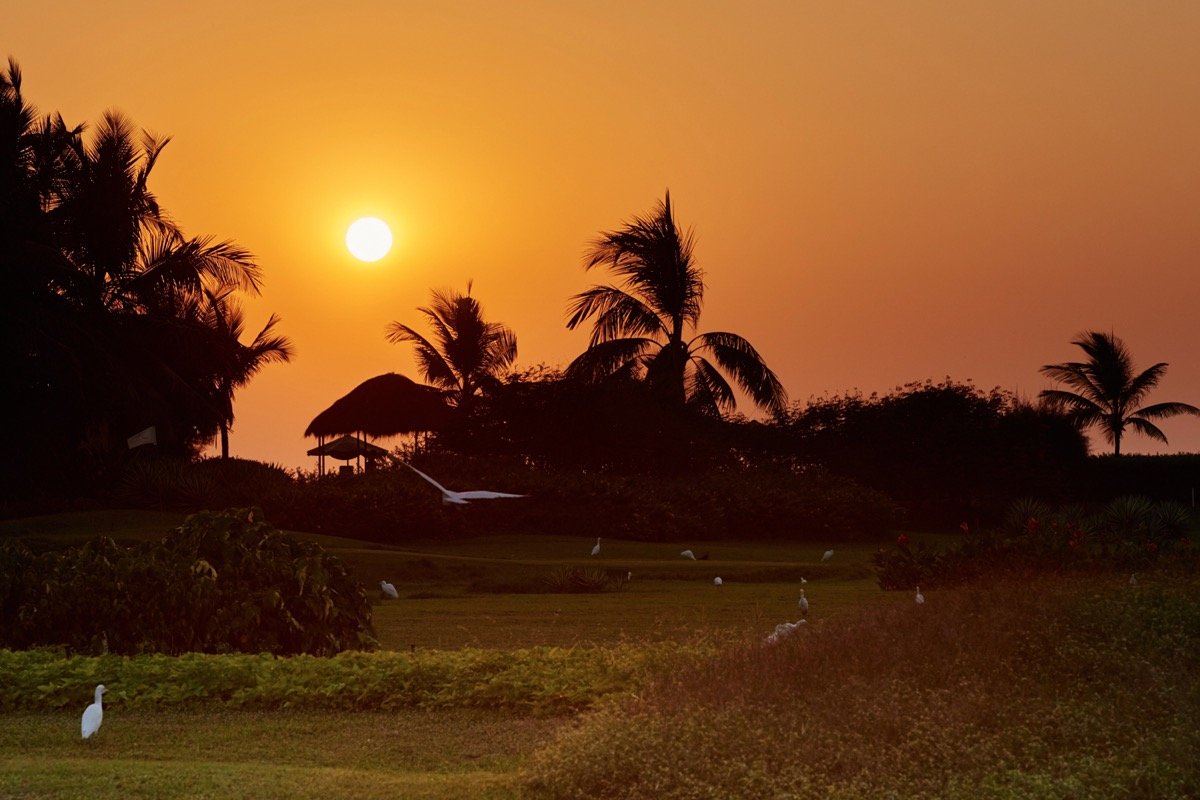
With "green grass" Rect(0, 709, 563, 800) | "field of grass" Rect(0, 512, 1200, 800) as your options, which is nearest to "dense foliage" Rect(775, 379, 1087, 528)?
"field of grass" Rect(0, 512, 1200, 800)

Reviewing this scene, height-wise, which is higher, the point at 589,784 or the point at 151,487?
the point at 151,487

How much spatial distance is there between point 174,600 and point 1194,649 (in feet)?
28.8

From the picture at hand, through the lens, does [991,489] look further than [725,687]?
Yes

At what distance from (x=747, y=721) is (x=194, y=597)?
6328 mm

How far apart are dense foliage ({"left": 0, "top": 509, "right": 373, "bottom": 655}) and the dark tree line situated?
21.4 meters

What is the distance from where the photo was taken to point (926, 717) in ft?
27.0

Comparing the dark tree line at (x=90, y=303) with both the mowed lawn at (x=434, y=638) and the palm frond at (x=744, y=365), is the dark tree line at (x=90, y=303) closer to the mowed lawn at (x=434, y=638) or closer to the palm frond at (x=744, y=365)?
the mowed lawn at (x=434, y=638)

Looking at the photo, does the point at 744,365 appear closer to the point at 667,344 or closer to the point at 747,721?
the point at 667,344

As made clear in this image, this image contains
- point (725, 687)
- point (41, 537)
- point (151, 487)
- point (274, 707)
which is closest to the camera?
point (725, 687)

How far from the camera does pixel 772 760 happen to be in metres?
7.43

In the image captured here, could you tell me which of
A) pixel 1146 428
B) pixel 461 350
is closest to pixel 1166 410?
pixel 1146 428

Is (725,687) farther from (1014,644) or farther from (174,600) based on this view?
(174,600)

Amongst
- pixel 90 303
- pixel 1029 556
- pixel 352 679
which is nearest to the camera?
pixel 352 679

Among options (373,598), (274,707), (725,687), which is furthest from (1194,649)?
(373,598)
